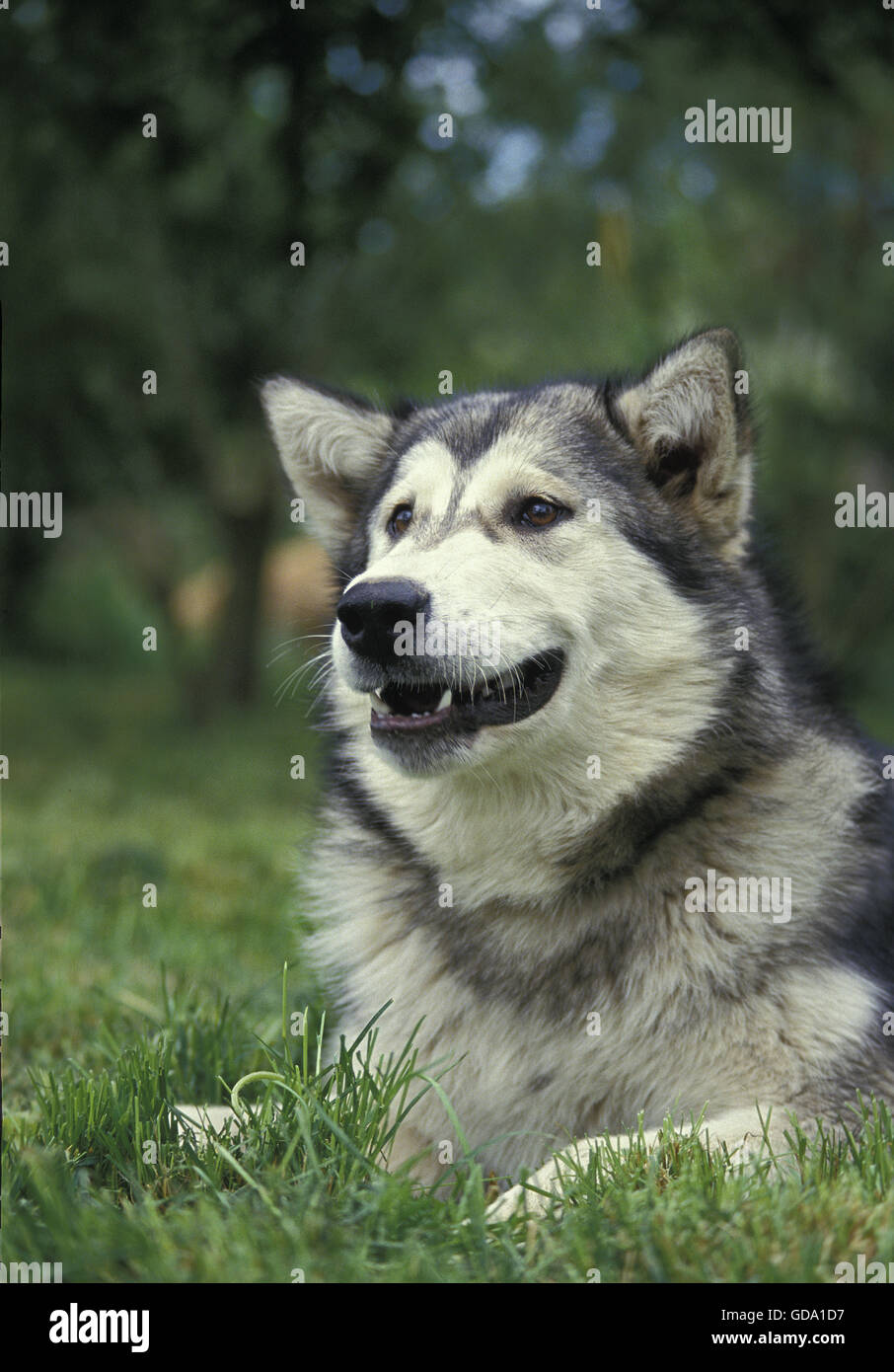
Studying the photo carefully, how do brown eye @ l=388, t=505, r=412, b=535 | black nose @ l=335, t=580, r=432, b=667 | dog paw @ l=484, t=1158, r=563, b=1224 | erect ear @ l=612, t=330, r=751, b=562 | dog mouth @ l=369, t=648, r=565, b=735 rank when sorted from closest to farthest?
dog paw @ l=484, t=1158, r=563, b=1224 < black nose @ l=335, t=580, r=432, b=667 < dog mouth @ l=369, t=648, r=565, b=735 < erect ear @ l=612, t=330, r=751, b=562 < brown eye @ l=388, t=505, r=412, b=535

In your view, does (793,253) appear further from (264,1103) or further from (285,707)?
(264,1103)

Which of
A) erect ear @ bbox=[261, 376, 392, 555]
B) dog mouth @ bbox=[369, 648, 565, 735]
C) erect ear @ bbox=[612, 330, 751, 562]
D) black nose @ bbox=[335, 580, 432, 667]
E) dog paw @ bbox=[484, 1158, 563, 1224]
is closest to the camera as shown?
dog paw @ bbox=[484, 1158, 563, 1224]

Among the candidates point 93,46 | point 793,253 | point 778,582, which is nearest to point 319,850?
point 778,582

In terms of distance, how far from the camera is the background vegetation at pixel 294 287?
20.8 ft

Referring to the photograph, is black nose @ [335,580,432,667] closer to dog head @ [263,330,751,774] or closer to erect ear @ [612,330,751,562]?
dog head @ [263,330,751,774]

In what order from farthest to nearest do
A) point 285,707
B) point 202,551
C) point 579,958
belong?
point 202,551, point 285,707, point 579,958

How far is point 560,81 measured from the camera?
43.9 ft

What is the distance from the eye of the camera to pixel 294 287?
47.7 ft

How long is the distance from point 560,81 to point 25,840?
384 inches

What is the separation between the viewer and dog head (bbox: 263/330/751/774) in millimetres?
3289

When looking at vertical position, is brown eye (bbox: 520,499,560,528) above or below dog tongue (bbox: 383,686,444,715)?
above

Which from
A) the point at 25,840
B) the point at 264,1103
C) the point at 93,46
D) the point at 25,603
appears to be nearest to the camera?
the point at 264,1103

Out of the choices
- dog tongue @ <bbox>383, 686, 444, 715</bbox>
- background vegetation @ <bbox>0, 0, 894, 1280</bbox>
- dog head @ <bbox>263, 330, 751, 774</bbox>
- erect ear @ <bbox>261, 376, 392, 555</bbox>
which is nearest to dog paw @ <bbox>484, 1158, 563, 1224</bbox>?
dog head @ <bbox>263, 330, 751, 774</bbox>

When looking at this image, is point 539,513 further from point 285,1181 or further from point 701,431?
point 285,1181
